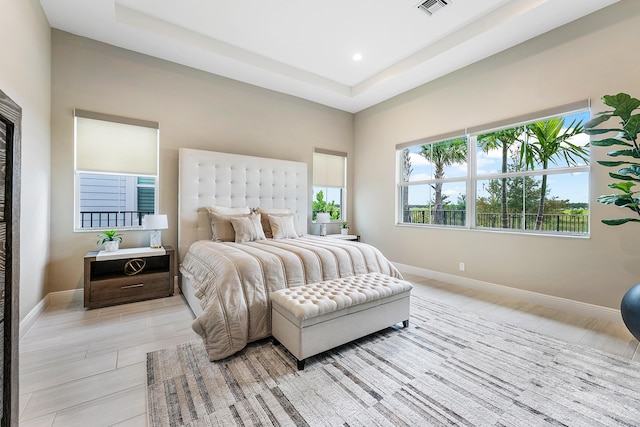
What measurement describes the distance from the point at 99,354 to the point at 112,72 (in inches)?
125

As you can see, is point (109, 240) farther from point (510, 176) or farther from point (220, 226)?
point (510, 176)

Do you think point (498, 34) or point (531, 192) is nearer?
point (498, 34)

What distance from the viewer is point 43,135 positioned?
2895 mm

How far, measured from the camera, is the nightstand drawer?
Result: 2994 millimetres

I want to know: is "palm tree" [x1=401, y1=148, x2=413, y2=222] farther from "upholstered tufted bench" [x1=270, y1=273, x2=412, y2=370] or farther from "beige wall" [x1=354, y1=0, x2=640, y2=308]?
"upholstered tufted bench" [x1=270, y1=273, x2=412, y2=370]

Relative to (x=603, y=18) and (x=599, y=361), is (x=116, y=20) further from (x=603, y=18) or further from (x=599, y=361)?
(x=599, y=361)

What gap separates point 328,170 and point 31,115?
4017 millimetres

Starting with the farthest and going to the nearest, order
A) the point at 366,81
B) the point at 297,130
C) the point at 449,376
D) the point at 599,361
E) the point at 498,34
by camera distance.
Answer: the point at 297,130 < the point at 366,81 < the point at 498,34 < the point at 599,361 < the point at 449,376

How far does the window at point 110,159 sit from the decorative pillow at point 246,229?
1.17m

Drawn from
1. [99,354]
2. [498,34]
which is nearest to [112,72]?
[99,354]

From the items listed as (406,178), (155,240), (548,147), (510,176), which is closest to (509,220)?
(510,176)

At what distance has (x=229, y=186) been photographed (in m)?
4.11

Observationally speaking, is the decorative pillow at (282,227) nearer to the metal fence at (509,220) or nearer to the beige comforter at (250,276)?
the beige comforter at (250,276)

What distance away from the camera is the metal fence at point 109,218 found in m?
3.76
